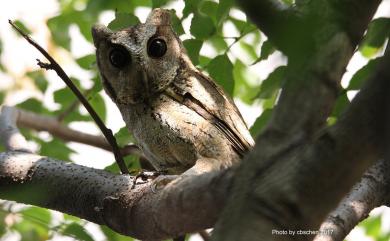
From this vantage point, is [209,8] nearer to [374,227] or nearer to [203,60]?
[203,60]

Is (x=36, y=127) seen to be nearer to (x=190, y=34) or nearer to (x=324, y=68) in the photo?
(x=190, y=34)

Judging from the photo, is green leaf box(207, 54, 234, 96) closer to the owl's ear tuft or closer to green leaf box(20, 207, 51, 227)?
the owl's ear tuft

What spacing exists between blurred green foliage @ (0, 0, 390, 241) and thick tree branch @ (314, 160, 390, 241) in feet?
1.06

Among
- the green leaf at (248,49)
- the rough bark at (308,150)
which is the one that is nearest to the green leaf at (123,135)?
the green leaf at (248,49)

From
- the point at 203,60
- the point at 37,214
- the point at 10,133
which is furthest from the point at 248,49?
the point at 37,214

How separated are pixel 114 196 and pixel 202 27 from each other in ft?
3.23

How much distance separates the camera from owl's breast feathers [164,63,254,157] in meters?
3.12

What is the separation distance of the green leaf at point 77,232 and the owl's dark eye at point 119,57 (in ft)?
3.86

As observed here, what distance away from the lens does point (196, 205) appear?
1.75m

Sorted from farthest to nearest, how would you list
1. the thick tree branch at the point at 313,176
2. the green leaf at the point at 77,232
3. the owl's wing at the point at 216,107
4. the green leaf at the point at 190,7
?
the owl's wing at the point at 216,107, the green leaf at the point at 190,7, the green leaf at the point at 77,232, the thick tree branch at the point at 313,176

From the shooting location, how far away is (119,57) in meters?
3.32

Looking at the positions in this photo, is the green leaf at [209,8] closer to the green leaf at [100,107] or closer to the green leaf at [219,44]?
the green leaf at [219,44]

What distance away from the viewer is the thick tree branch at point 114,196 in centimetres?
176

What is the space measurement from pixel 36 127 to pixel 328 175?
3.22 m
